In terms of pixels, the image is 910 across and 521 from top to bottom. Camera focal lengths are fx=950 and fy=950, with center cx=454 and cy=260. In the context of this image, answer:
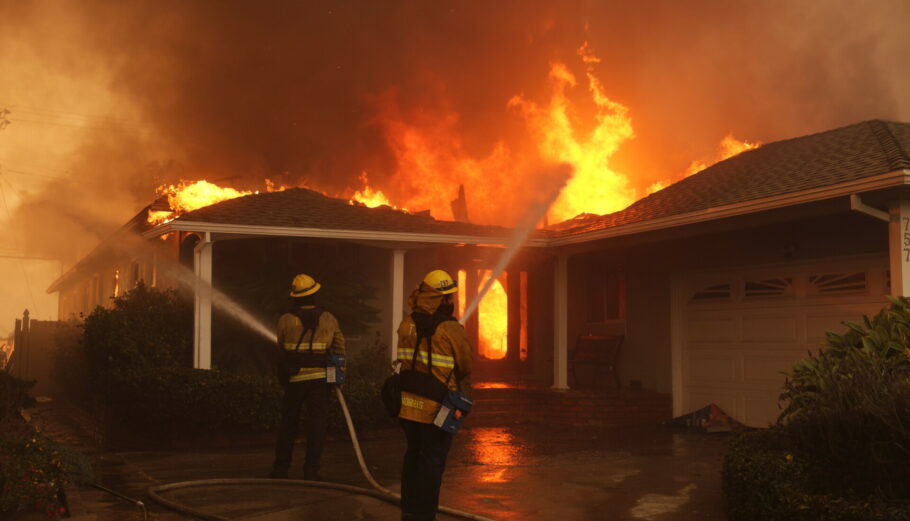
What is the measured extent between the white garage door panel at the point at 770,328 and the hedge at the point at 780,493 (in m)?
5.21

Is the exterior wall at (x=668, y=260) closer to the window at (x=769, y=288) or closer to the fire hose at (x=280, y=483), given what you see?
the window at (x=769, y=288)

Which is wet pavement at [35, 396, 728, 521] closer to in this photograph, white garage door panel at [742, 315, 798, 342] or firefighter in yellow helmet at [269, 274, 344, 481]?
firefighter in yellow helmet at [269, 274, 344, 481]

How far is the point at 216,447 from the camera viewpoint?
11.3m

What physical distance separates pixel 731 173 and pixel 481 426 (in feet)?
17.4

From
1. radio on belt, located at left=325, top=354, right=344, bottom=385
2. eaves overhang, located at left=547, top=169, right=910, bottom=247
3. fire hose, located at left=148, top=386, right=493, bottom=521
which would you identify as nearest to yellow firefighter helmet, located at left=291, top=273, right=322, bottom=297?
radio on belt, located at left=325, top=354, right=344, bottom=385

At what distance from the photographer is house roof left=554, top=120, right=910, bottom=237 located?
411 inches

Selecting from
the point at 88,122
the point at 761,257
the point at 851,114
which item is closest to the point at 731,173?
the point at 761,257

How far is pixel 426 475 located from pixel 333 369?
111 inches

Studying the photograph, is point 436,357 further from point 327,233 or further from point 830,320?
point 327,233

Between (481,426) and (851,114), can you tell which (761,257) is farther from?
(851,114)

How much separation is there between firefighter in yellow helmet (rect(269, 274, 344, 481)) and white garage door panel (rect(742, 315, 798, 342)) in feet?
21.1

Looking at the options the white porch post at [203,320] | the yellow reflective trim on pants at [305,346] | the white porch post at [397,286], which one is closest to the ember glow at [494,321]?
the white porch post at [397,286]

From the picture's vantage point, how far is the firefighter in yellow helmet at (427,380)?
19.4 feet

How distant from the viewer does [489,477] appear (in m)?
8.91
